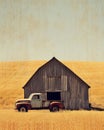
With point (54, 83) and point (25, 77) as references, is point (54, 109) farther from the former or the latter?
point (25, 77)

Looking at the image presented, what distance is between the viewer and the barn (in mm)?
45969

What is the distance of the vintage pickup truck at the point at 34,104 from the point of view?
1558 inches

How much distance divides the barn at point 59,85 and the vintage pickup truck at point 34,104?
4.65 m

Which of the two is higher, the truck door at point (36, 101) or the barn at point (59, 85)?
the barn at point (59, 85)

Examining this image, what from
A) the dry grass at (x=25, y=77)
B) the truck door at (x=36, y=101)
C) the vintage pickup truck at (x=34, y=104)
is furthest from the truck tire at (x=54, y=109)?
the dry grass at (x=25, y=77)

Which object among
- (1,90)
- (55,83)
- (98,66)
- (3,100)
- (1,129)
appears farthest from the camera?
(98,66)

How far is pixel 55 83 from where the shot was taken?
46062 mm

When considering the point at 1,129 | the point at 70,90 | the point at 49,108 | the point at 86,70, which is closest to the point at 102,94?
the point at 86,70

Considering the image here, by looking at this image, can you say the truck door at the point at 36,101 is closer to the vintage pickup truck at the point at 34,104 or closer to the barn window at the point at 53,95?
the vintage pickup truck at the point at 34,104

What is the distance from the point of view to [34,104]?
4000 centimetres

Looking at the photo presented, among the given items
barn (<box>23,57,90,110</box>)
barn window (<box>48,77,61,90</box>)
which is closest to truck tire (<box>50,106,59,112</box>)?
barn (<box>23,57,90,110</box>)

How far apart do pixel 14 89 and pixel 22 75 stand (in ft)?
49.8

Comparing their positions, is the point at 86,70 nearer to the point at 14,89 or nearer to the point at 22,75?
the point at 22,75

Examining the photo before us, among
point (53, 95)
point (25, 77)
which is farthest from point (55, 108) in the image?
point (25, 77)
